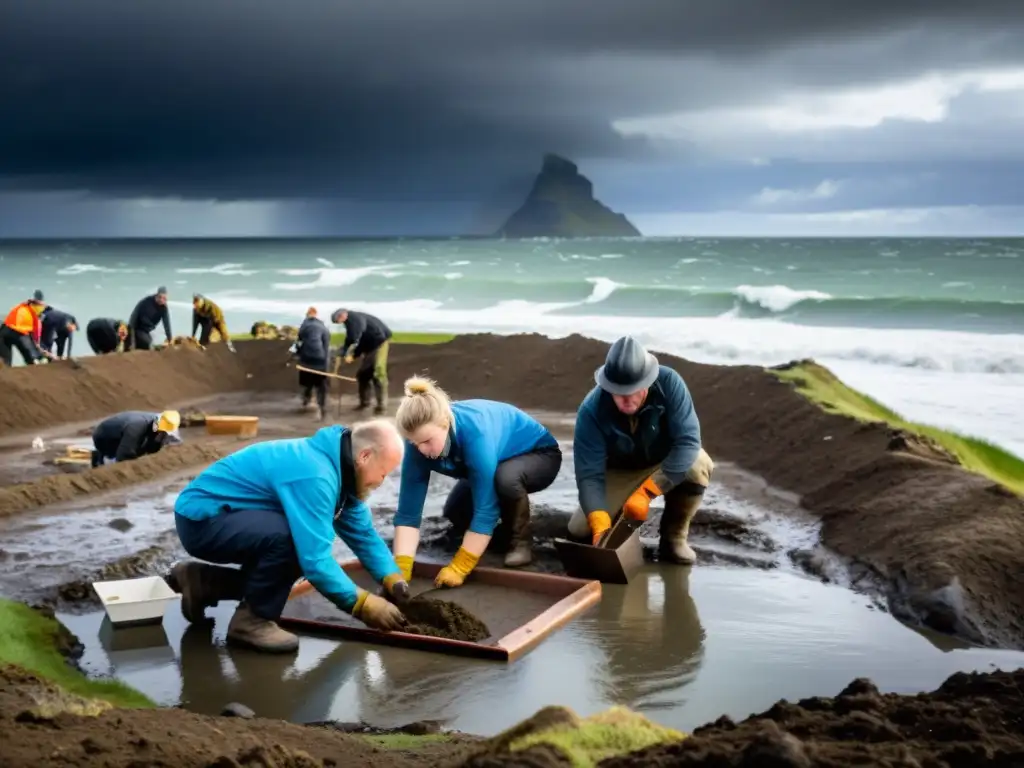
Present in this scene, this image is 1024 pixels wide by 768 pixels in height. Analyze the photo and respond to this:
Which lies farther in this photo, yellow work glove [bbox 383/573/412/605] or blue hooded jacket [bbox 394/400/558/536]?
blue hooded jacket [bbox 394/400/558/536]

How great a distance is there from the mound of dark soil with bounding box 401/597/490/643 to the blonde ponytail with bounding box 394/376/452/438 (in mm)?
911

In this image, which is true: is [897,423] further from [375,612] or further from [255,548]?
[255,548]

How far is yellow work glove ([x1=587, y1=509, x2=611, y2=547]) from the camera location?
648cm

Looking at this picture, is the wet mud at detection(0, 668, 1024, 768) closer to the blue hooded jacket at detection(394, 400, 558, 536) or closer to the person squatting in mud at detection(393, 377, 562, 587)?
the person squatting in mud at detection(393, 377, 562, 587)

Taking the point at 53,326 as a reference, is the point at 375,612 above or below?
below

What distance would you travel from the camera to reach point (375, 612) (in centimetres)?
525

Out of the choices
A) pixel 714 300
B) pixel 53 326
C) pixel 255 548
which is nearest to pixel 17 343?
pixel 53 326

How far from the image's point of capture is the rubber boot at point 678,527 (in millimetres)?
7031

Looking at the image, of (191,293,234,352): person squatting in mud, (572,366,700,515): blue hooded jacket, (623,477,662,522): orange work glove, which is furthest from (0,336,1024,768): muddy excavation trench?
(191,293,234,352): person squatting in mud

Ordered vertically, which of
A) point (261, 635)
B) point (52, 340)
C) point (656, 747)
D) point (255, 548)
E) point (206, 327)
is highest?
point (206, 327)

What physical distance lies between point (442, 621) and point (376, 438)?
46.7 inches

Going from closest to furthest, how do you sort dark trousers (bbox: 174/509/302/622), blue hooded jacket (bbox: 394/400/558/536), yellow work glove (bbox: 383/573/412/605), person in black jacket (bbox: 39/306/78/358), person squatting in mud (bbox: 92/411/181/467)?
dark trousers (bbox: 174/509/302/622)
yellow work glove (bbox: 383/573/412/605)
blue hooded jacket (bbox: 394/400/558/536)
person squatting in mud (bbox: 92/411/181/467)
person in black jacket (bbox: 39/306/78/358)

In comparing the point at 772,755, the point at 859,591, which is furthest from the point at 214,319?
the point at 772,755

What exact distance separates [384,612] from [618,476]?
7.26ft
